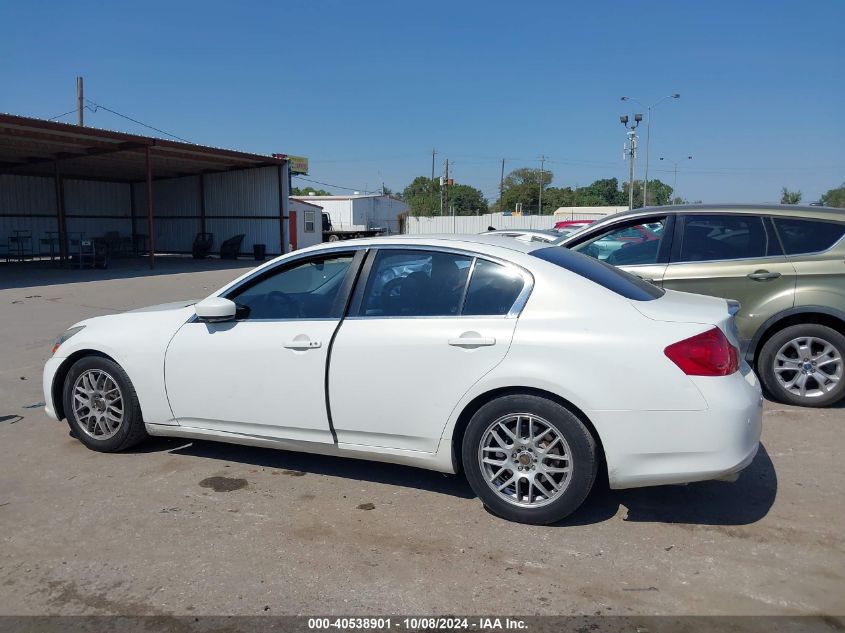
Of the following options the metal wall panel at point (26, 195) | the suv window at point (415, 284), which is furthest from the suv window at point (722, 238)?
the metal wall panel at point (26, 195)

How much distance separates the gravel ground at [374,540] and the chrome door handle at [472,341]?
39.2 inches

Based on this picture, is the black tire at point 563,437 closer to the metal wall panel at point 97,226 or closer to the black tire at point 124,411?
the black tire at point 124,411

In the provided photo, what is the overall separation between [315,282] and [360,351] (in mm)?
713

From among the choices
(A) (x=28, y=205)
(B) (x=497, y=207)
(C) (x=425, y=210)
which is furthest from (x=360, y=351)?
(B) (x=497, y=207)

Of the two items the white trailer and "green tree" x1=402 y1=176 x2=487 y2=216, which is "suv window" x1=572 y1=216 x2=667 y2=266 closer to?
the white trailer

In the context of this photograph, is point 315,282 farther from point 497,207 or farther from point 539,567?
point 497,207

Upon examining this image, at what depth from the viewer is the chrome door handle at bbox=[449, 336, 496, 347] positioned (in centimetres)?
368

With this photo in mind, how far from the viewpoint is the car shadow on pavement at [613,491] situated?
152 inches

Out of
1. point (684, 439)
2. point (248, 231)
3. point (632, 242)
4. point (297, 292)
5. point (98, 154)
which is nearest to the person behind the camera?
point (684, 439)

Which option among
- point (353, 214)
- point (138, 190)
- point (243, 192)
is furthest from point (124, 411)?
point (353, 214)

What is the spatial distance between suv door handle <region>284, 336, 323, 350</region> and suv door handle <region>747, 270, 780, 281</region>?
157 inches

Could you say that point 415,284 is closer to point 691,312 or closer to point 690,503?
point 691,312

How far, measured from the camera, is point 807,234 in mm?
5953

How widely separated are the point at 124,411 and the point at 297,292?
153cm
